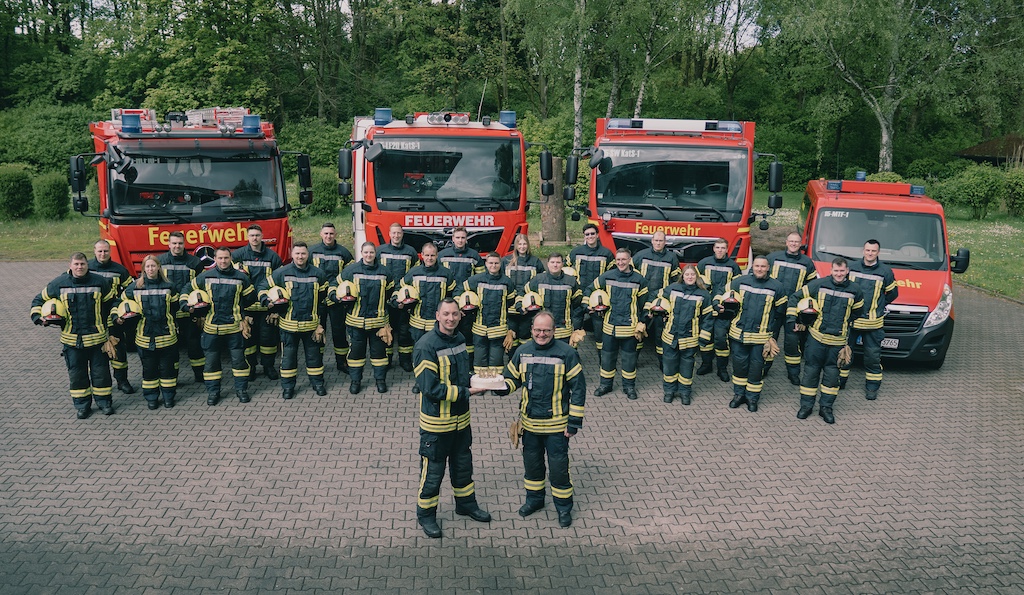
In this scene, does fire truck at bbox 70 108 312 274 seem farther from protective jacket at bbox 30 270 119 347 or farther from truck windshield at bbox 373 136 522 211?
protective jacket at bbox 30 270 119 347

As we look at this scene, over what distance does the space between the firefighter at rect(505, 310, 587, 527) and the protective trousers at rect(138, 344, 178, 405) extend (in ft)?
15.2

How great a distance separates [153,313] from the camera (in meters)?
8.61

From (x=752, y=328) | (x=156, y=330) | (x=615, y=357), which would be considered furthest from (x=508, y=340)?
(x=156, y=330)

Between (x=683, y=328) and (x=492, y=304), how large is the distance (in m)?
2.34

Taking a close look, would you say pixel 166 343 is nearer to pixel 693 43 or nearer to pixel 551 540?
pixel 551 540

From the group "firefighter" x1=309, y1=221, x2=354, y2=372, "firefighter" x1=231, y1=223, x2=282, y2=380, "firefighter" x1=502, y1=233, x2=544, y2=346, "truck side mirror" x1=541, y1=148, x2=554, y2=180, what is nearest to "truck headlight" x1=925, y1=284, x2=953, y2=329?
"firefighter" x1=502, y1=233, x2=544, y2=346

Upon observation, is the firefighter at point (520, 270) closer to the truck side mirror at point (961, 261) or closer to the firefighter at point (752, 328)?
the firefighter at point (752, 328)

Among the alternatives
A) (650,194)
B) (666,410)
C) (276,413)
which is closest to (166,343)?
(276,413)

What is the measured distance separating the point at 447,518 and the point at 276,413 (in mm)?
3190

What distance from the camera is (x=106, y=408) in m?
8.56

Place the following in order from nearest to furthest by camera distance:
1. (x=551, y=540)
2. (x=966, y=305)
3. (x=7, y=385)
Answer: (x=551, y=540) < (x=7, y=385) < (x=966, y=305)

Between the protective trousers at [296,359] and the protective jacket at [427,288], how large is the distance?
124 cm

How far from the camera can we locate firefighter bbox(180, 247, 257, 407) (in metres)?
8.94

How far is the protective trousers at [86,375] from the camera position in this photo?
836cm
